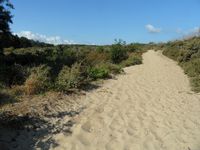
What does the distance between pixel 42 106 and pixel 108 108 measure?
1806 mm

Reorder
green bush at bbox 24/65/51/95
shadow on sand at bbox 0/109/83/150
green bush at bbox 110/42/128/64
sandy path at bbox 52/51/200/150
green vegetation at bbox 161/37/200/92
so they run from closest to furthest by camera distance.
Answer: shadow on sand at bbox 0/109/83/150 < sandy path at bbox 52/51/200/150 < green bush at bbox 24/65/51/95 < green vegetation at bbox 161/37/200/92 < green bush at bbox 110/42/128/64

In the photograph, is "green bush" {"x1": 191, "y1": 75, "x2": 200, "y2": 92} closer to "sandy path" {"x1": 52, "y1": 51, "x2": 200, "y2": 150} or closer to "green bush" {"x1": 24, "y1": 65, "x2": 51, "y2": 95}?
"sandy path" {"x1": 52, "y1": 51, "x2": 200, "y2": 150}

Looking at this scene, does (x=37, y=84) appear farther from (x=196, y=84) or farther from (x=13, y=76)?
(x=196, y=84)

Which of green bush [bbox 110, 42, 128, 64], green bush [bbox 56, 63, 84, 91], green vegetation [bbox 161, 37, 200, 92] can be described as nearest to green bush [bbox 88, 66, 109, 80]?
green bush [bbox 56, 63, 84, 91]

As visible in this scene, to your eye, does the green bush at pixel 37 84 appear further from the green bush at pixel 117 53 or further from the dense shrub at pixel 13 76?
the green bush at pixel 117 53

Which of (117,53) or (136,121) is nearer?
(136,121)

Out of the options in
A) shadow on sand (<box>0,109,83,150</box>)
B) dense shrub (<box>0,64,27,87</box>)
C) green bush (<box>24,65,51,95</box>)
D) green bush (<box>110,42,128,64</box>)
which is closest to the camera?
shadow on sand (<box>0,109,83,150</box>)

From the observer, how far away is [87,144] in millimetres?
5848

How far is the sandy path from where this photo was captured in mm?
5977

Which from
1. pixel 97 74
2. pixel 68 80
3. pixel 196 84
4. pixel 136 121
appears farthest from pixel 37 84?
pixel 196 84

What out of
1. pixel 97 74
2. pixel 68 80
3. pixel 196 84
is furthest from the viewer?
pixel 97 74

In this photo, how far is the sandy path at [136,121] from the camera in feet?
19.6

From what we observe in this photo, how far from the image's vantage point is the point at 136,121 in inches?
290

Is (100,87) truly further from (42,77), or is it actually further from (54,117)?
(54,117)
